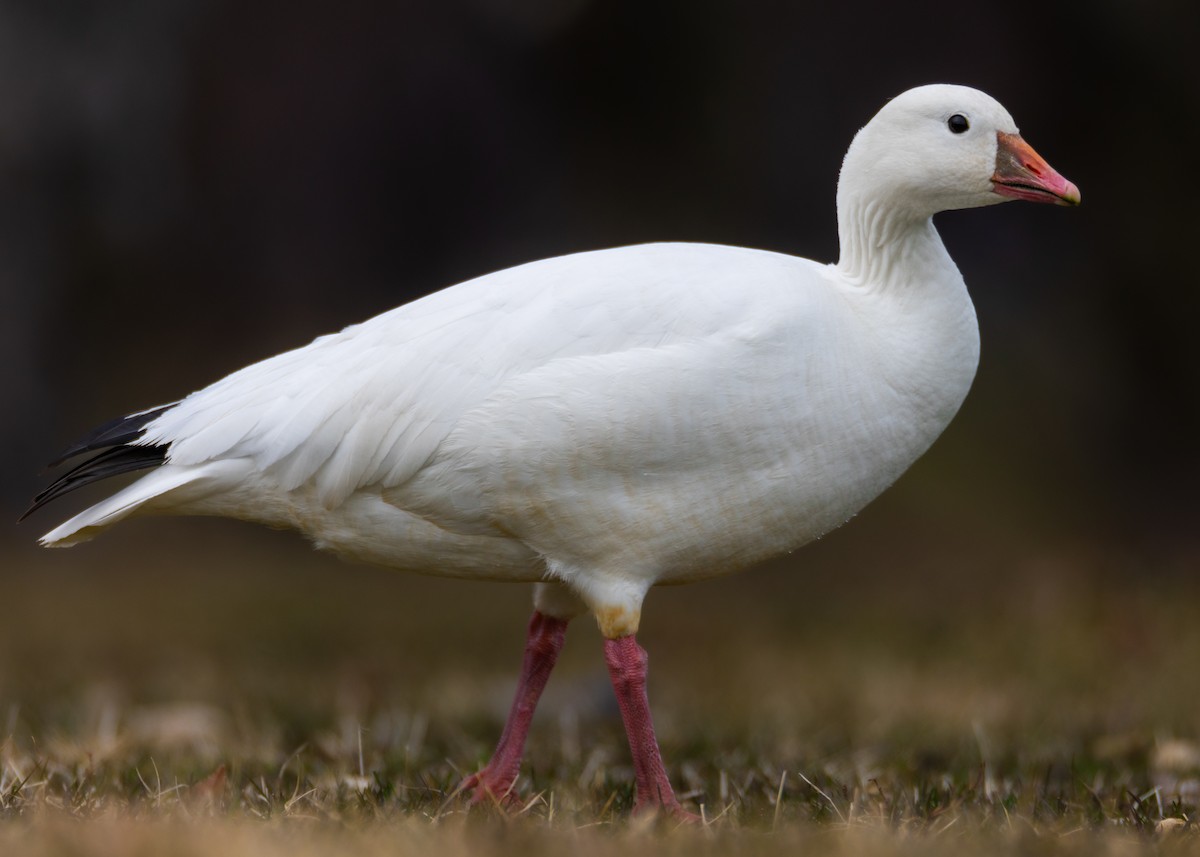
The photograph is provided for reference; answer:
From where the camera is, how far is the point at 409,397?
10.9 ft

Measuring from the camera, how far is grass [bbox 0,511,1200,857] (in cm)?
279

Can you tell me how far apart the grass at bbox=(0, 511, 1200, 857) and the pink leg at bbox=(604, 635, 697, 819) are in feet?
0.37

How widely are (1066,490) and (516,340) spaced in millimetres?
6933

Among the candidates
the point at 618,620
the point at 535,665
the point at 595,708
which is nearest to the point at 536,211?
the point at 595,708

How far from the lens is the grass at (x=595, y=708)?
2.79 m

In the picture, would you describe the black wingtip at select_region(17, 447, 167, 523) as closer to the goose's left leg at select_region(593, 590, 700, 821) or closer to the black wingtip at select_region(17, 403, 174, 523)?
the black wingtip at select_region(17, 403, 174, 523)

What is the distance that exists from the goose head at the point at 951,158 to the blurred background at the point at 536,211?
15.9 feet

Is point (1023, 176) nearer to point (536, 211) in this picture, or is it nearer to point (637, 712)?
point (637, 712)

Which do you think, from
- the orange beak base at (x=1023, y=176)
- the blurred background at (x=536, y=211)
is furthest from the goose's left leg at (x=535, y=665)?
the blurred background at (x=536, y=211)

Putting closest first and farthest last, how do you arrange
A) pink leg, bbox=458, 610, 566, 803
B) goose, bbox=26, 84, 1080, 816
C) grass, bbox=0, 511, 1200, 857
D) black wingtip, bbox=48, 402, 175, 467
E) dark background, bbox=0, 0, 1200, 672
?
grass, bbox=0, 511, 1200, 857 → goose, bbox=26, 84, 1080, 816 → black wingtip, bbox=48, 402, 175, 467 → pink leg, bbox=458, 610, 566, 803 → dark background, bbox=0, 0, 1200, 672

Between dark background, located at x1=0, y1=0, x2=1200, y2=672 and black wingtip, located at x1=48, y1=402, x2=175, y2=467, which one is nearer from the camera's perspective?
black wingtip, located at x1=48, y1=402, x2=175, y2=467

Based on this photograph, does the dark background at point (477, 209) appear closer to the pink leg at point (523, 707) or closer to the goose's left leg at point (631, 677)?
the pink leg at point (523, 707)

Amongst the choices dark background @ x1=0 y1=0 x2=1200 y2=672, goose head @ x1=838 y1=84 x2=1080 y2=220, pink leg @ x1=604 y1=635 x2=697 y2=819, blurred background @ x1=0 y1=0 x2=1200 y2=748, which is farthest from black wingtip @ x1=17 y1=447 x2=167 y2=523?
dark background @ x1=0 y1=0 x2=1200 y2=672

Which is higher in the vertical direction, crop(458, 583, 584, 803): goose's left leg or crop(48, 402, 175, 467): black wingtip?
crop(48, 402, 175, 467): black wingtip
